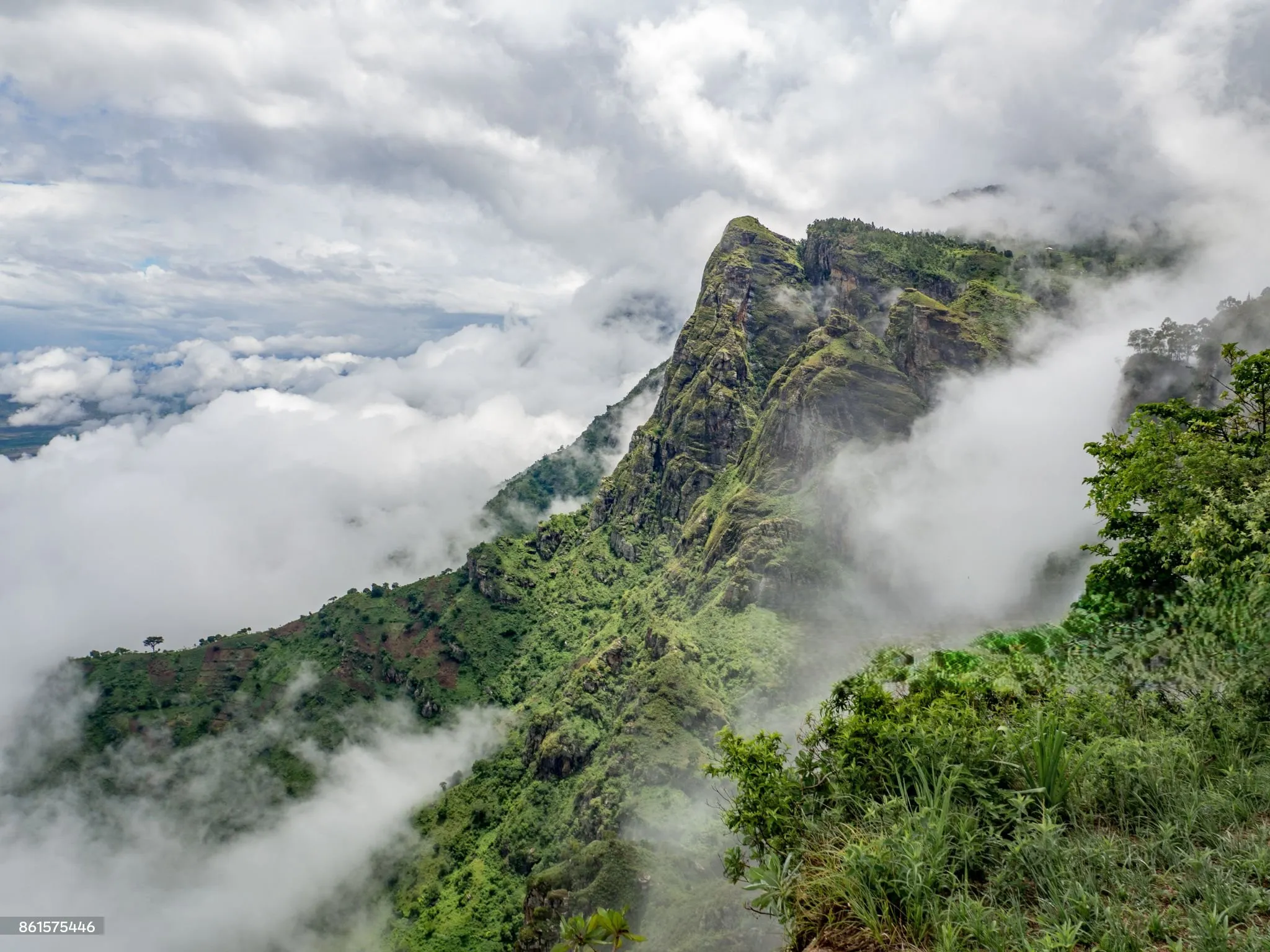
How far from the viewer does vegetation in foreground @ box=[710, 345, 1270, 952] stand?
7809mm

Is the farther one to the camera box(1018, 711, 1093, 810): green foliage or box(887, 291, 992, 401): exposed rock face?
box(887, 291, 992, 401): exposed rock face

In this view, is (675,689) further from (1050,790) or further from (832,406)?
(1050,790)

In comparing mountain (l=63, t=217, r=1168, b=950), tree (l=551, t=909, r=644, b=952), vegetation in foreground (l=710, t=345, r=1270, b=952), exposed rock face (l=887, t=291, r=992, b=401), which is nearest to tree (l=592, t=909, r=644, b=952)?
tree (l=551, t=909, r=644, b=952)

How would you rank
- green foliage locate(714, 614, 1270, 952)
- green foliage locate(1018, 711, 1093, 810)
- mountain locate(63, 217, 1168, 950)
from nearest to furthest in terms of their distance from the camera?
green foliage locate(714, 614, 1270, 952), green foliage locate(1018, 711, 1093, 810), mountain locate(63, 217, 1168, 950)

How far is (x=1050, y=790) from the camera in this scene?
31.2 ft

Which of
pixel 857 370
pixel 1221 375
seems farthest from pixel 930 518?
pixel 1221 375

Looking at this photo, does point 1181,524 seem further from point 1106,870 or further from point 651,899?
point 651,899

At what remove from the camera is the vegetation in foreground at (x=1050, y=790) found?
781 centimetres

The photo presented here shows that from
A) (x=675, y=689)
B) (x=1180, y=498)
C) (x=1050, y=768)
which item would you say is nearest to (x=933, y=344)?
(x=675, y=689)

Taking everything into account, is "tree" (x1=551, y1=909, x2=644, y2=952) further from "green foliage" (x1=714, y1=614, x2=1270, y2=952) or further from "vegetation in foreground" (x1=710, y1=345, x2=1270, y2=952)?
"green foliage" (x1=714, y1=614, x2=1270, y2=952)

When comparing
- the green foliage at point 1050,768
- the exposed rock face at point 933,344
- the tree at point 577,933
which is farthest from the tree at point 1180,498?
the exposed rock face at point 933,344

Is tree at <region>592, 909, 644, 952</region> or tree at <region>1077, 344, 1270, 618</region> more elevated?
tree at <region>1077, 344, 1270, 618</region>

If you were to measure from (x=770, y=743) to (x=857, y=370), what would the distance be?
15925 cm

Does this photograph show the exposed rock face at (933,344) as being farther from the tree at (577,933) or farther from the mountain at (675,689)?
the tree at (577,933)
